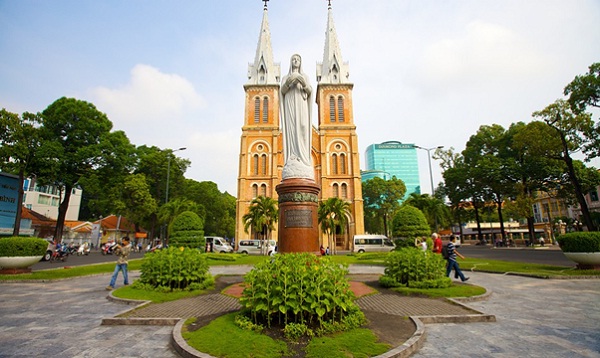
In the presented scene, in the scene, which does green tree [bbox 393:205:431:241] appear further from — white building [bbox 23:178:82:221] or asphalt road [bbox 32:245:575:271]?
white building [bbox 23:178:82:221]

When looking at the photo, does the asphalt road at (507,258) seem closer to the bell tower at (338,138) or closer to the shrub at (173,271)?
the shrub at (173,271)

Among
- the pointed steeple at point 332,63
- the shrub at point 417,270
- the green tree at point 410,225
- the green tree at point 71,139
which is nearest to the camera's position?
the shrub at point 417,270

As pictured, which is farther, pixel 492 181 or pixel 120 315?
pixel 492 181

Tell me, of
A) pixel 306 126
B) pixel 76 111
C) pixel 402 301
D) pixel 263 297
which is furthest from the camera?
pixel 76 111

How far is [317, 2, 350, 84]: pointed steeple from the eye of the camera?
41.1 meters

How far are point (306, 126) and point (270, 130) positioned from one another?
2980cm

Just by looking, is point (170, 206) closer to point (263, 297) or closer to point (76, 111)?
point (76, 111)

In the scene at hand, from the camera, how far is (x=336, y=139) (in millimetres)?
39031

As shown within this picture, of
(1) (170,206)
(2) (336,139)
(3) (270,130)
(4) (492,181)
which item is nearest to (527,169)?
(4) (492,181)

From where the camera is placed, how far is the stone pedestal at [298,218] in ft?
28.0

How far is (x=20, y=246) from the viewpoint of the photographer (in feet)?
36.7

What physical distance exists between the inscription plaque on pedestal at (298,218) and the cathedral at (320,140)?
27.5 metres

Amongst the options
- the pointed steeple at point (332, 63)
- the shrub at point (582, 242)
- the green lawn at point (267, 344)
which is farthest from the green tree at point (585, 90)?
the pointed steeple at point (332, 63)

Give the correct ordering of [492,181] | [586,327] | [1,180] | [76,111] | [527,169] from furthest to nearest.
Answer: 1. [492,181]
2. [527,169]
3. [76,111]
4. [1,180]
5. [586,327]
